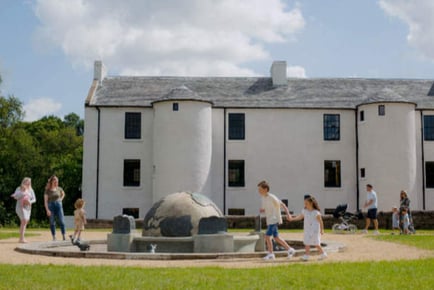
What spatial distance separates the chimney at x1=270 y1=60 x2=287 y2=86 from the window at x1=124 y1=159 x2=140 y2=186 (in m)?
11.3

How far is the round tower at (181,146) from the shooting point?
35.8m

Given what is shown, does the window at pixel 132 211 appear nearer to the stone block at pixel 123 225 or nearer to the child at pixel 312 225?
the stone block at pixel 123 225

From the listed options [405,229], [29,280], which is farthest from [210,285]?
[405,229]

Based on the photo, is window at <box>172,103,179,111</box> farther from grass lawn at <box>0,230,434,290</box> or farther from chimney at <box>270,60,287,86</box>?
grass lawn at <box>0,230,434,290</box>

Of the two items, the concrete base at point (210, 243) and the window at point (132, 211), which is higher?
the concrete base at point (210, 243)

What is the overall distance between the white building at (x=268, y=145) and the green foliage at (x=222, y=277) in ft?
85.3

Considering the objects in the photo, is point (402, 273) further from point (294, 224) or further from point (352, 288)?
point (294, 224)

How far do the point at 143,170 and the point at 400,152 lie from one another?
16.5 meters

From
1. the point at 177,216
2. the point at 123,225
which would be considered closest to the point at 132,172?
the point at 177,216

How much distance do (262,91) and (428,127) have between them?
11.3 m

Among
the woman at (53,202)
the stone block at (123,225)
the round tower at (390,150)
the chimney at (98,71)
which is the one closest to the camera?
the stone block at (123,225)

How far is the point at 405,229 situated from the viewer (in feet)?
76.6

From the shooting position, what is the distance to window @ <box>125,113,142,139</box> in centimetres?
3862

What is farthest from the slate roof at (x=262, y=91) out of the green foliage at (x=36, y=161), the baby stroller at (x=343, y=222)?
the green foliage at (x=36, y=161)
